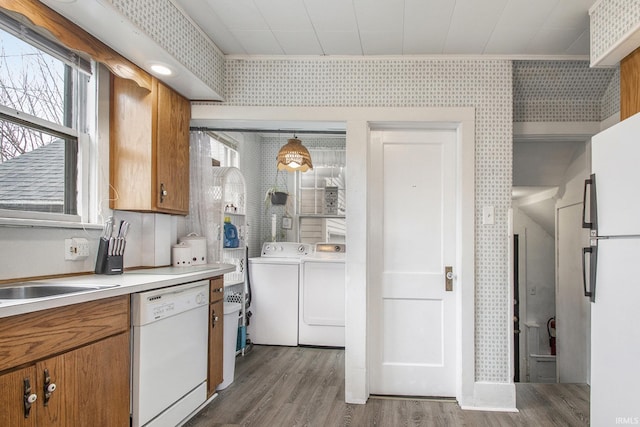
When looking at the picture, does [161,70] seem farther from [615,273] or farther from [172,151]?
[615,273]

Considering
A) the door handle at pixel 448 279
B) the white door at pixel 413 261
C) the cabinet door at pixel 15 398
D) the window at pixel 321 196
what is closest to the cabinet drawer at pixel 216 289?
the white door at pixel 413 261

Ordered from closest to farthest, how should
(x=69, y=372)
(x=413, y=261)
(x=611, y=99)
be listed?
(x=69, y=372)
(x=413, y=261)
(x=611, y=99)

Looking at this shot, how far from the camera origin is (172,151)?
287cm

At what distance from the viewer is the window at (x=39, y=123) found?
79.7 inches

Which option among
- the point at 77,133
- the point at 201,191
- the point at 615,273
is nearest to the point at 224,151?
the point at 201,191

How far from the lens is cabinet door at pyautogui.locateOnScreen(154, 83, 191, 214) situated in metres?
2.72

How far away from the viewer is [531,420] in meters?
2.71

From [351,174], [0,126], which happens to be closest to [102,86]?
[0,126]

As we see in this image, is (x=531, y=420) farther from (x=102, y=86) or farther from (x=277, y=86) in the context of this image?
(x=102, y=86)

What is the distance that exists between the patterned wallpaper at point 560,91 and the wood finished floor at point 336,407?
214 cm

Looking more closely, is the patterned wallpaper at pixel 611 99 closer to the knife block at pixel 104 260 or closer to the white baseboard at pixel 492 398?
the white baseboard at pixel 492 398

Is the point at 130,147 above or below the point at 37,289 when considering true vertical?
above

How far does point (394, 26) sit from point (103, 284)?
221cm

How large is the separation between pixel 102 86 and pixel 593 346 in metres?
3.11
